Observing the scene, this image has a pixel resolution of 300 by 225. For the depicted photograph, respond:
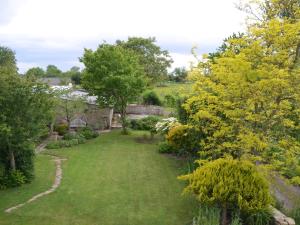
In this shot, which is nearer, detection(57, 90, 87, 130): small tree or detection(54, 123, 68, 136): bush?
detection(57, 90, 87, 130): small tree

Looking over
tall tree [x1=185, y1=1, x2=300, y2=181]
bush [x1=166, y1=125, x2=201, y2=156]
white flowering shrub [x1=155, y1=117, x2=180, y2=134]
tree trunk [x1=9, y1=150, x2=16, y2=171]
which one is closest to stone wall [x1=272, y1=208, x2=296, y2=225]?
tall tree [x1=185, y1=1, x2=300, y2=181]

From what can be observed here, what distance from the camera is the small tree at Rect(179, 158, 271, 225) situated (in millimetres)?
9953

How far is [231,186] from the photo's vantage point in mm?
10000

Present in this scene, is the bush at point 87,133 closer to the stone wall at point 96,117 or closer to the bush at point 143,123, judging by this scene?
the stone wall at point 96,117

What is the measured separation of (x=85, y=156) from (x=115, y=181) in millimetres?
5185

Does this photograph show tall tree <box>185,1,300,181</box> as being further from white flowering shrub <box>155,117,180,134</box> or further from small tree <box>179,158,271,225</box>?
white flowering shrub <box>155,117,180,134</box>

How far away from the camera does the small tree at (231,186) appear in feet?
32.7

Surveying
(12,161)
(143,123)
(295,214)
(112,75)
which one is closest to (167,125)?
(112,75)

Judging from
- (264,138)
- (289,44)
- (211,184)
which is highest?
(289,44)

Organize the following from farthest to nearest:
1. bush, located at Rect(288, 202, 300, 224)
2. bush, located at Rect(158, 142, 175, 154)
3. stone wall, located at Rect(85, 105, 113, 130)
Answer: stone wall, located at Rect(85, 105, 113, 130) → bush, located at Rect(158, 142, 175, 154) → bush, located at Rect(288, 202, 300, 224)

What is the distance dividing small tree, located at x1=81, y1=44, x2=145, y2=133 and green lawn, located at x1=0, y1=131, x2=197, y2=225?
553 cm

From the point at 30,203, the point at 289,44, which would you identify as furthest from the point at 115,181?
the point at 289,44

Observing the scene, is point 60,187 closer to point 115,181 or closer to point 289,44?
point 115,181

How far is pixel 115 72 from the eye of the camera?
24344mm
